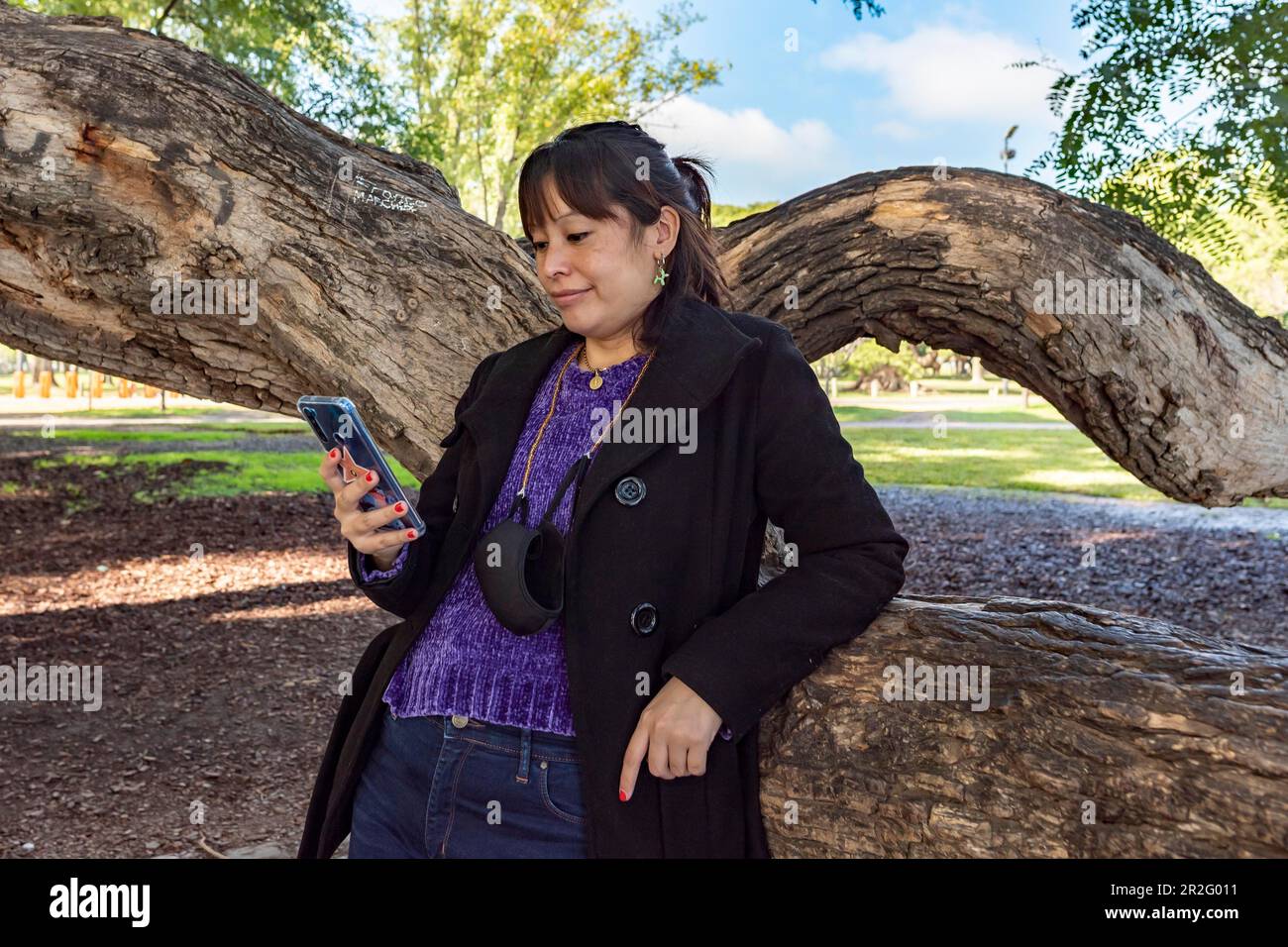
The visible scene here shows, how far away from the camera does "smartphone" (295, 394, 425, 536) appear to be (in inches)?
76.4

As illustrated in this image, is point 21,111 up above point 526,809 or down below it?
above

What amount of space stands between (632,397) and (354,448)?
553mm

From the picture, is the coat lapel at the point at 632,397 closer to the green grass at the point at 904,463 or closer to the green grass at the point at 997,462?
the green grass at the point at 904,463

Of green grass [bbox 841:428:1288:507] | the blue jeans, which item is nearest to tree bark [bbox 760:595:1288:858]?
the blue jeans

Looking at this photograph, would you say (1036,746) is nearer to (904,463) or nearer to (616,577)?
(616,577)

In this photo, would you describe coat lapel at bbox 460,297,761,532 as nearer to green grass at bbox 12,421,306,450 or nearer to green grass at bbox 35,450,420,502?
green grass at bbox 35,450,420,502

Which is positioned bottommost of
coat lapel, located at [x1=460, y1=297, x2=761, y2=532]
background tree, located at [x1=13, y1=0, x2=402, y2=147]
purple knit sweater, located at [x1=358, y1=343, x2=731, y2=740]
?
Answer: purple knit sweater, located at [x1=358, y1=343, x2=731, y2=740]

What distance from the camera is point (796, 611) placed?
1.94 m

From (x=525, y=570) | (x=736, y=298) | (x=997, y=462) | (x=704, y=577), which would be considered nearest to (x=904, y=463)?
(x=997, y=462)

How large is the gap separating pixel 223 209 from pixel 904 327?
2.37m

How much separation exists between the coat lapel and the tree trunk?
598 millimetres

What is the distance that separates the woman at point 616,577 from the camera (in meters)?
1.91
